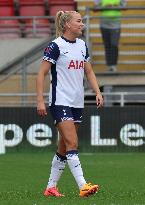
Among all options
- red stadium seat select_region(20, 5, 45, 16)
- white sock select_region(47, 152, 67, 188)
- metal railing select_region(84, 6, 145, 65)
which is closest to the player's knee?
white sock select_region(47, 152, 67, 188)

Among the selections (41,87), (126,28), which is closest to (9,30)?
(126,28)

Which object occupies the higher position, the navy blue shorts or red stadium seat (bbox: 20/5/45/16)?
red stadium seat (bbox: 20/5/45/16)

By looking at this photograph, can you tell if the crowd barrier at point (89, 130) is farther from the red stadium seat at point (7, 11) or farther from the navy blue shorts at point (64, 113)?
the navy blue shorts at point (64, 113)

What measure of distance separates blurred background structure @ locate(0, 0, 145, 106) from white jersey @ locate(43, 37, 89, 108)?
32.1 ft

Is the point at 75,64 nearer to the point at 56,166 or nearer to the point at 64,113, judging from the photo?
the point at 64,113

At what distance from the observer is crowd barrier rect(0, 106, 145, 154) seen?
754 inches

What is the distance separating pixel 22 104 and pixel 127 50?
264 cm

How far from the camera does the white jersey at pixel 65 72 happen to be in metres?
9.56

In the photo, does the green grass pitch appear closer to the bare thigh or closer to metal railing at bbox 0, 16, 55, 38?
the bare thigh

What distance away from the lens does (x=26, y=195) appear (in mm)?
9766

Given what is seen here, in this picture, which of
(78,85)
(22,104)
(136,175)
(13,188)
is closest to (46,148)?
(22,104)

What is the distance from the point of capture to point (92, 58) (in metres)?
20.9

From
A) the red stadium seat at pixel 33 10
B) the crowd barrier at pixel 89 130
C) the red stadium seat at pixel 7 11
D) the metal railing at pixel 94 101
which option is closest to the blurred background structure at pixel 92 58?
the metal railing at pixel 94 101

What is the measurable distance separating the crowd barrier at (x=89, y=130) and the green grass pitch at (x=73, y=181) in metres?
0.44
